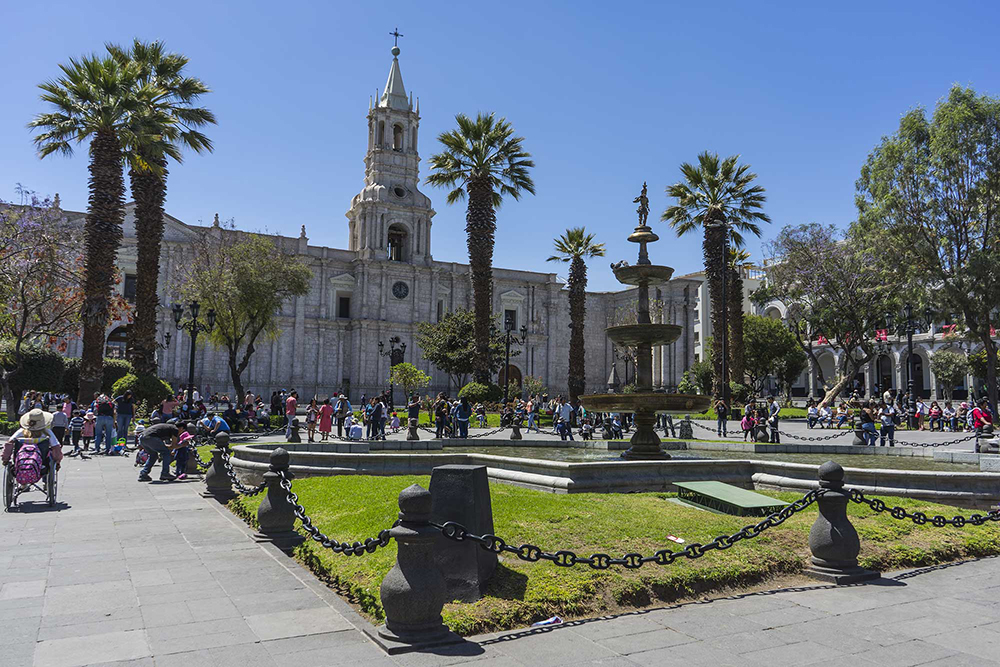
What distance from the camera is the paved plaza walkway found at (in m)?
3.96

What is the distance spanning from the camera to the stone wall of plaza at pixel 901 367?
5184cm

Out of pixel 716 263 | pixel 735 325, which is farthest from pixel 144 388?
pixel 735 325

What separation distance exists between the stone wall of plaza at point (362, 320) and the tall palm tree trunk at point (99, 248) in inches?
808

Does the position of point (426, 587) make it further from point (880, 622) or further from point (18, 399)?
point (18, 399)

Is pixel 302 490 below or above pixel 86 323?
below

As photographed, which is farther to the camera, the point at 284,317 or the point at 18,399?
the point at 284,317

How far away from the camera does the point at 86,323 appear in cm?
2084

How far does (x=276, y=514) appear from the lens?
7156 millimetres

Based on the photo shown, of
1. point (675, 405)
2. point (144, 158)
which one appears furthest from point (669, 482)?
point (144, 158)

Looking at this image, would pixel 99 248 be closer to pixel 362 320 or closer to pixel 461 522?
pixel 461 522

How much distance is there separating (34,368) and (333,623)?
27.4 m

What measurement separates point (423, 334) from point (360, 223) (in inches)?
486

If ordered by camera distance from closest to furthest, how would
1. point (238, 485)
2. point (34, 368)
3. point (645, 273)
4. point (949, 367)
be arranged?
point (238, 485), point (645, 273), point (34, 368), point (949, 367)

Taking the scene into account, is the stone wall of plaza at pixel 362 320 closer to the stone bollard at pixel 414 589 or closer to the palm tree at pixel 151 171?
the palm tree at pixel 151 171
